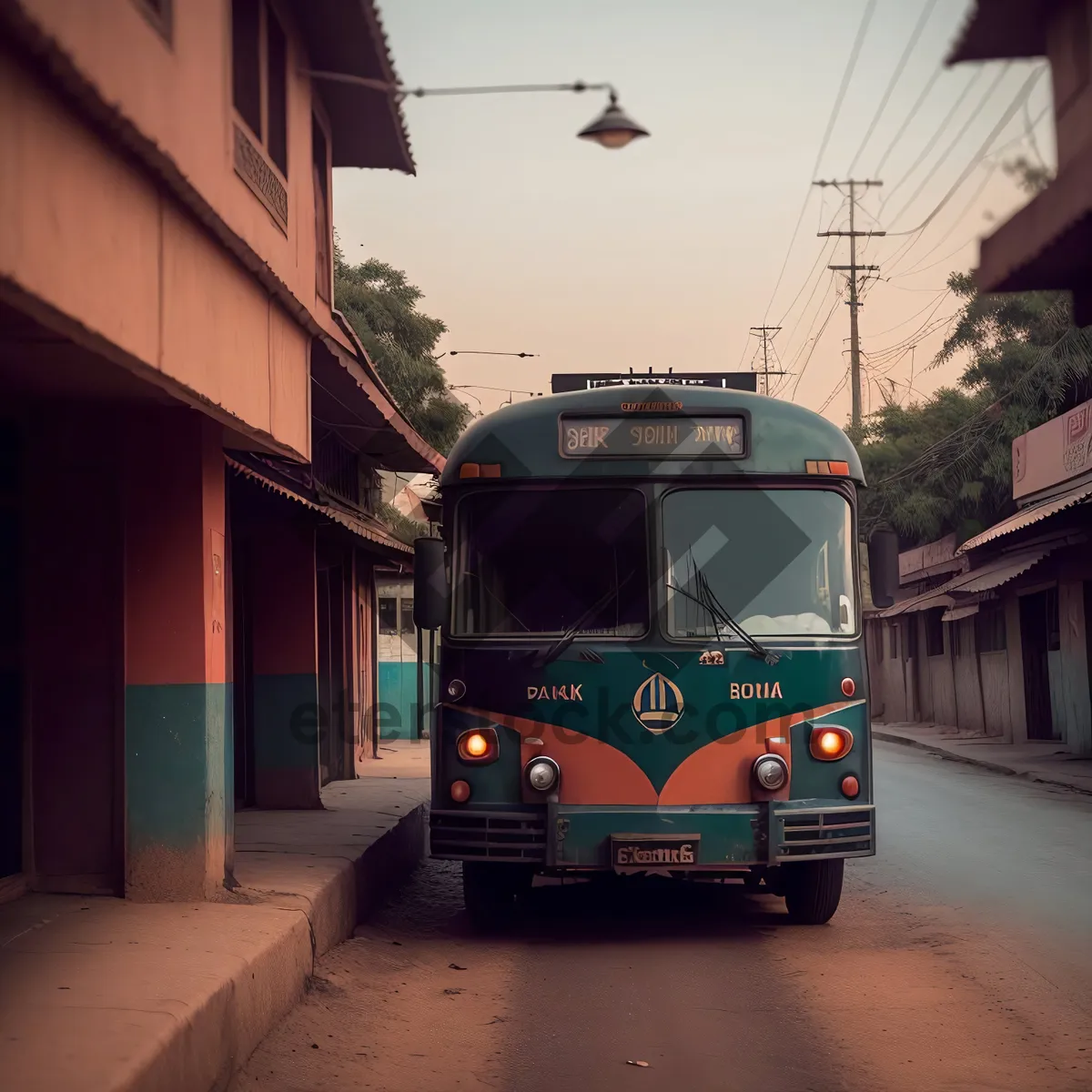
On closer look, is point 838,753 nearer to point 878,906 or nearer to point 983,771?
point 878,906

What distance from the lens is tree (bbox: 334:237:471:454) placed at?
31494 mm

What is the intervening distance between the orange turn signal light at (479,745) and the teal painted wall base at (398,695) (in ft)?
84.7

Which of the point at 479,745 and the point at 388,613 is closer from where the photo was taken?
the point at 479,745

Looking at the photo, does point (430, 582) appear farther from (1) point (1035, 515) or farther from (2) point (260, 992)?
(1) point (1035, 515)

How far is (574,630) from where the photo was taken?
9.04m

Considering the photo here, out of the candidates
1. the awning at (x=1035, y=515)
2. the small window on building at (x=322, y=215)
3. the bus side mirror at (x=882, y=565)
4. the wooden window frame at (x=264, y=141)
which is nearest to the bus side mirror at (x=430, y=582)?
the wooden window frame at (x=264, y=141)

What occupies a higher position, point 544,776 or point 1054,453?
point 1054,453

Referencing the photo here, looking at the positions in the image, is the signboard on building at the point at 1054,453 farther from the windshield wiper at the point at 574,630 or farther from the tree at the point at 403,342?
the windshield wiper at the point at 574,630

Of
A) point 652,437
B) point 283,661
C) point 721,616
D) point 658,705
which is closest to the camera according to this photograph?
point 658,705

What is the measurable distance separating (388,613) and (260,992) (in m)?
33.3

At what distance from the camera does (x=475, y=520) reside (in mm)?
9273

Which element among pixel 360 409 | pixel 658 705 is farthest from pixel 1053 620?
pixel 658 705

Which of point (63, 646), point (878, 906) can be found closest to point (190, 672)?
point (63, 646)

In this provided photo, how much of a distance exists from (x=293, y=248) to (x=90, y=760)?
421 centimetres
